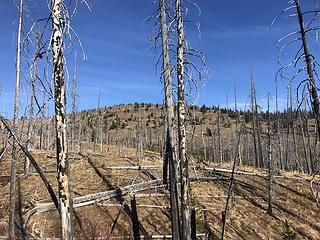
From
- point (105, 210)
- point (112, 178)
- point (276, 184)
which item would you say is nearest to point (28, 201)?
point (105, 210)

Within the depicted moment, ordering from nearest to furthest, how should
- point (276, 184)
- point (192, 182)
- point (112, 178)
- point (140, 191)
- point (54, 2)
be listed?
point (54, 2) → point (140, 191) → point (112, 178) → point (192, 182) → point (276, 184)

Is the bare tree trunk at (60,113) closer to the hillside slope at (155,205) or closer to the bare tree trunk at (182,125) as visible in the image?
the bare tree trunk at (182,125)

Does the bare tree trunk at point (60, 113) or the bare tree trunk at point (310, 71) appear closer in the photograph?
the bare tree trunk at point (60, 113)

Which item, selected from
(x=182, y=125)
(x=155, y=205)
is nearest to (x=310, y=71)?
(x=182, y=125)

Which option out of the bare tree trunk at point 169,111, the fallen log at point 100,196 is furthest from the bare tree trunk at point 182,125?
the fallen log at point 100,196

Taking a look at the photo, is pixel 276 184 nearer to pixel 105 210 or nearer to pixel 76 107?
pixel 105 210

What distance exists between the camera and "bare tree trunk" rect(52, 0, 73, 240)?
19.3 ft

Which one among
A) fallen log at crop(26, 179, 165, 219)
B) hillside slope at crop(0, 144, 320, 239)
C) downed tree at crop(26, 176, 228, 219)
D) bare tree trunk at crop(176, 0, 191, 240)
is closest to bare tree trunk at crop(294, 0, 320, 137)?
bare tree trunk at crop(176, 0, 191, 240)

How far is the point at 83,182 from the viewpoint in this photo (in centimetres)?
2767

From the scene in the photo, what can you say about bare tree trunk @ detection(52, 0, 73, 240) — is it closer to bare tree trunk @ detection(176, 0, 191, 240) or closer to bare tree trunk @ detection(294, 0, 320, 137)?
bare tree trunk @ detection(294, 0, 320, 137)

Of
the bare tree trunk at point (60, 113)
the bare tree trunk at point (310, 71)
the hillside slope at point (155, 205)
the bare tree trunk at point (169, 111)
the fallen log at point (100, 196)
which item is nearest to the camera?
the bare tree trunk at point (60, 113)

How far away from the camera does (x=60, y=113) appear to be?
6.06 meters

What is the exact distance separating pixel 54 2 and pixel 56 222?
16334 millimetres

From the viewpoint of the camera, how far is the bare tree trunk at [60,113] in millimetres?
5879
